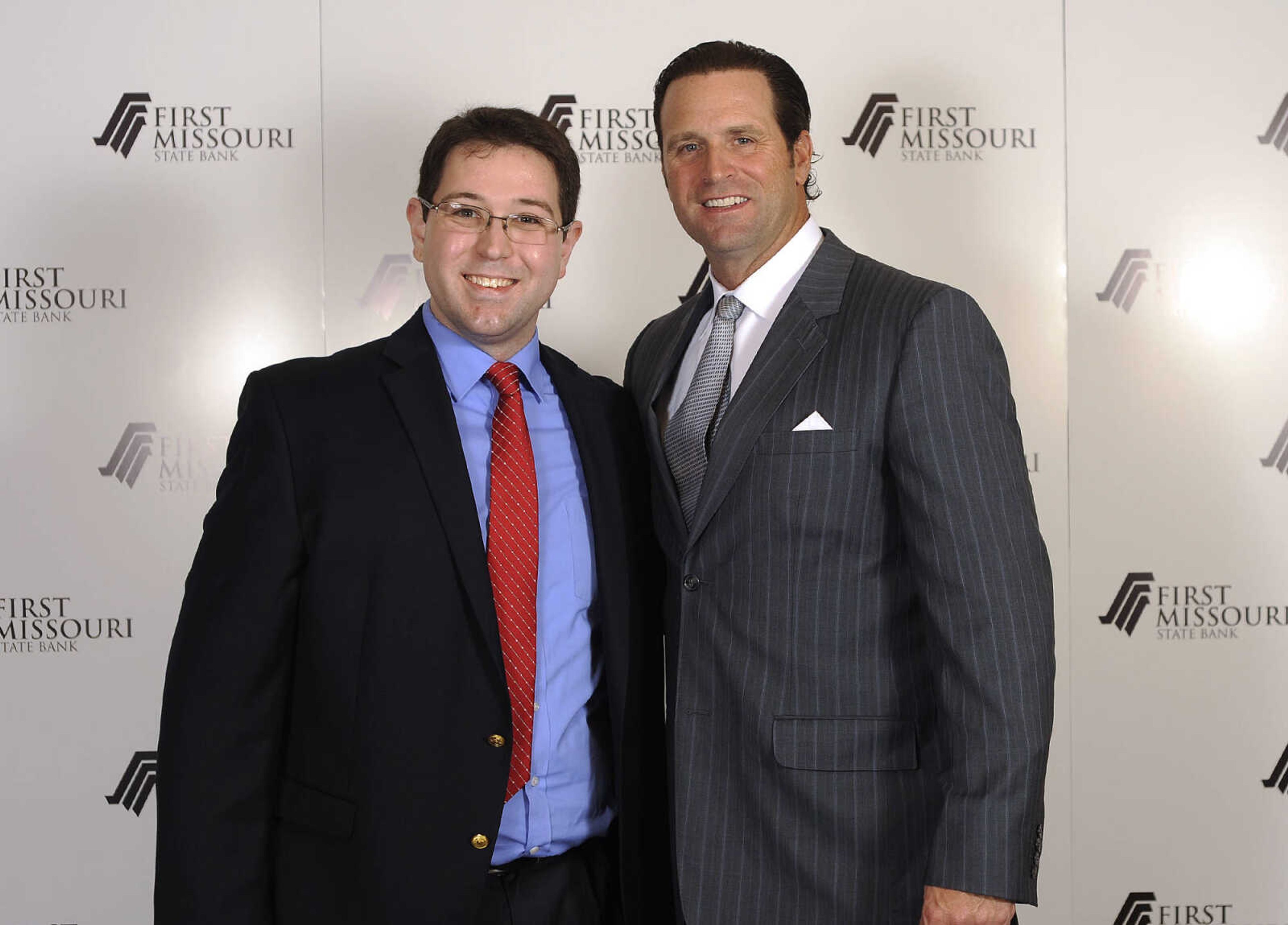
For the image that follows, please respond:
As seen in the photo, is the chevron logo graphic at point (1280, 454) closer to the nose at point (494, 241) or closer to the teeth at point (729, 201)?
the teeth at point (729, 201)

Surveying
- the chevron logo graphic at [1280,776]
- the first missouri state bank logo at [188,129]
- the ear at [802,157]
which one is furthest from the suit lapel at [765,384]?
the chevron logo graphic at [1280,776]

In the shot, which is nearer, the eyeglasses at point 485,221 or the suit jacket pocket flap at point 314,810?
the suit jacket pocket flap at point 314,810

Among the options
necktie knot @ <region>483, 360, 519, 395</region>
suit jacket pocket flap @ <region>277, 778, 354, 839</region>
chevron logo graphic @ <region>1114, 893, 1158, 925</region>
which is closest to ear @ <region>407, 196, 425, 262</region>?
necktie knot @ <region>483, 360, 519, 395</region>

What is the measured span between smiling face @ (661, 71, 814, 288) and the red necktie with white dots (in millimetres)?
526

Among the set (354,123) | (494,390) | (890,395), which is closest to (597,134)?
(354,123)

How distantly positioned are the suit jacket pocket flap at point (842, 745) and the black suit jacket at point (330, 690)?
1.47 feet

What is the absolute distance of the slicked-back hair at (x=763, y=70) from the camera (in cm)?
207

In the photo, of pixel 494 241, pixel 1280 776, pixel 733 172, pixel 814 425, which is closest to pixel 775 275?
pixel 733 172

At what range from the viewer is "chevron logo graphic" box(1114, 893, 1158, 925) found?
3.22 metres

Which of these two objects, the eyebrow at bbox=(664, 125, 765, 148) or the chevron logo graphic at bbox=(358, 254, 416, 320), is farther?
the chevron logo graphic at bbox=(358, 254, 416, 320)

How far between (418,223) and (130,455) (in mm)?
1607

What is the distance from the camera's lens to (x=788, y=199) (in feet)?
6.76

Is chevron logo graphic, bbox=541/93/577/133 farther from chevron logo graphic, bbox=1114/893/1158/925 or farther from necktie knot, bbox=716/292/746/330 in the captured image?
chevron logo graphic, bbox=1114/893/1158/925

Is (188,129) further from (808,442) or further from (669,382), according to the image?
(808,442)
